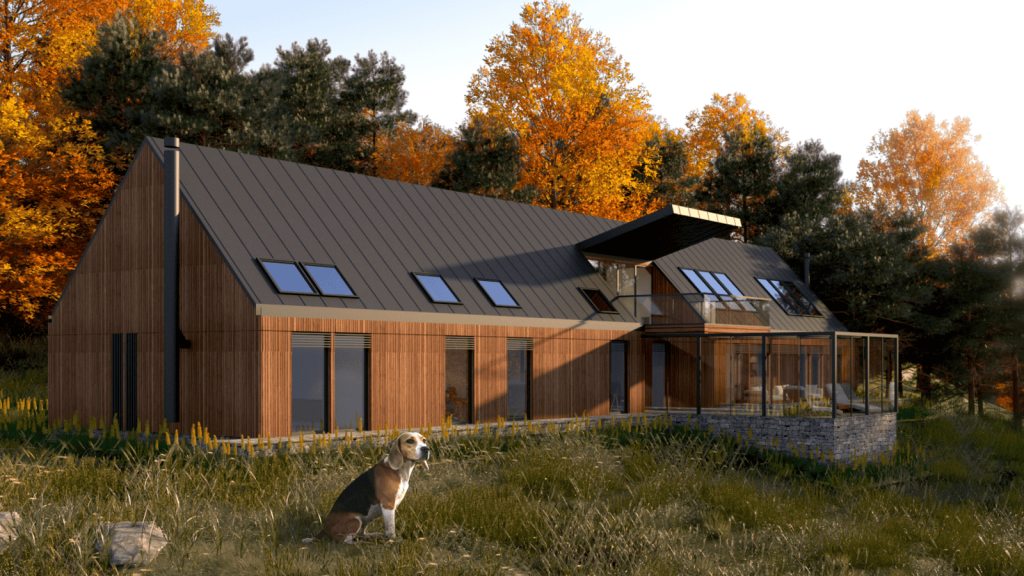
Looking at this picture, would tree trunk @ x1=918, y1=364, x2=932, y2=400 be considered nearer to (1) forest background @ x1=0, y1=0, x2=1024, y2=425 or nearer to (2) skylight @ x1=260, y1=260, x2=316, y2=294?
(1) forest background @ x1=0, y1=0, x2=1024, y2=425

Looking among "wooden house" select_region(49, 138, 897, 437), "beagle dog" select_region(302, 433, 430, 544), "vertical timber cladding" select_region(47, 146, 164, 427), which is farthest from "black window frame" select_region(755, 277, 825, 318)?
"beagle dog" select_region(302, 433, 430, 544)

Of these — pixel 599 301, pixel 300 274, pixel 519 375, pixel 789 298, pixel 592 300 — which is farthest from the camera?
pixel 789 298

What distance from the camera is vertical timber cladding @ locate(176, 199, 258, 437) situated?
561 inches

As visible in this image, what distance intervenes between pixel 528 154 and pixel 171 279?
2164 cm

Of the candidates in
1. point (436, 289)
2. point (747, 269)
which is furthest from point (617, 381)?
point (747, 269)

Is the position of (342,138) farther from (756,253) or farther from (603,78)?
(756,253)

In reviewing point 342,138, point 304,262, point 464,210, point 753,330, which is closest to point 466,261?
point 464,210

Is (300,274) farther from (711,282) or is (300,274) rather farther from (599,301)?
(711,282)

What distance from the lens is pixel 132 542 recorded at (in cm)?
719

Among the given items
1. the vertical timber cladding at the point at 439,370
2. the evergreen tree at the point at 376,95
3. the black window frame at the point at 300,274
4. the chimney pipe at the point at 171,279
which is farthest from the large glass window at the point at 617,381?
the evergreen tree at the point at 376,95

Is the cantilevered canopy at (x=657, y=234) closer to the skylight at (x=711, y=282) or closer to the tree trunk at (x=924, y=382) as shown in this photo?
the skylight at (x=711, y=282)

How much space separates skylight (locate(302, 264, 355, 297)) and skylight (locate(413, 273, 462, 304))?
6.38 feet

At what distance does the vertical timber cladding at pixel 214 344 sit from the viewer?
14.2 m

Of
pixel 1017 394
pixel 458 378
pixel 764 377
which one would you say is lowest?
pixel 1017 394
